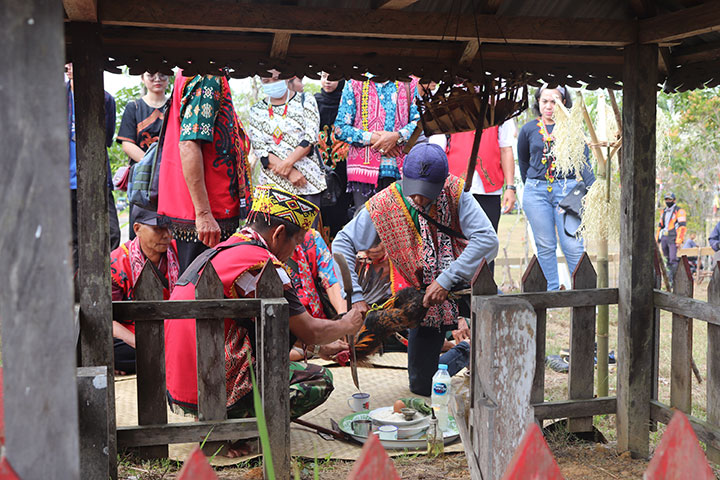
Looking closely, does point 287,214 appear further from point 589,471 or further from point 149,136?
point 149,136

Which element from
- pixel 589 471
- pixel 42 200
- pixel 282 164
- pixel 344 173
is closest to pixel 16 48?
pixel 42 200

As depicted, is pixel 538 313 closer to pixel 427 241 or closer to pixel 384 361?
pixel 427 241

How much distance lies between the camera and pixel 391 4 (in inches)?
134

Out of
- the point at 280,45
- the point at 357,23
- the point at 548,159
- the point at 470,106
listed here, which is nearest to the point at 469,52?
the point at 470,106

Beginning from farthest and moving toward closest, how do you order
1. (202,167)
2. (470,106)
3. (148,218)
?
(148,218) → (202,167) → (470,106)

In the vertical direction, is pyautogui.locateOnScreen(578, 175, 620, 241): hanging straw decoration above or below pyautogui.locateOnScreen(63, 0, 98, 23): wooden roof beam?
below

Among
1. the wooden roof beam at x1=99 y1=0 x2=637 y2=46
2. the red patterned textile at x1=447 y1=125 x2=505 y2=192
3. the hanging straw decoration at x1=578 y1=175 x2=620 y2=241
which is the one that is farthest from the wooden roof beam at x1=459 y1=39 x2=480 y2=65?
the red patterned textile at x1=447 y1=125 x2=505 y2=192

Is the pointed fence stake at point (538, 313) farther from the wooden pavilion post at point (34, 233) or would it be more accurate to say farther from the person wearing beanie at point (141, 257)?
the wooden pavilion post at point (34, 233)

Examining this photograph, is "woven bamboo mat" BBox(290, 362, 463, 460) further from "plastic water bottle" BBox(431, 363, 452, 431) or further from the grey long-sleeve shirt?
the grey long-sleeve shirt

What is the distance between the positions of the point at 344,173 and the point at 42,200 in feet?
17.0

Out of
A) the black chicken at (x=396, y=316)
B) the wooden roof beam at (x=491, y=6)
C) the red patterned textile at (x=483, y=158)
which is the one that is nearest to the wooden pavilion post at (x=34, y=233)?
the wooden roof beam at (x=491, y=6)

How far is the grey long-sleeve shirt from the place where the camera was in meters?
4.92

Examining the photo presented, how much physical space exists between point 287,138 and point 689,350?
132 inches

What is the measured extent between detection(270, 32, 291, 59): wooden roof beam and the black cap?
145cm
